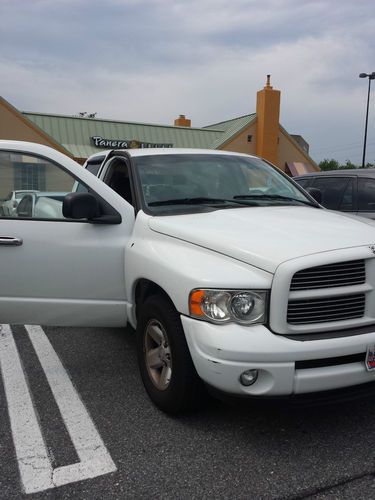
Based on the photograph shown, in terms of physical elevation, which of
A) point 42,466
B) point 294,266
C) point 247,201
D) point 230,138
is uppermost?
point 230,138

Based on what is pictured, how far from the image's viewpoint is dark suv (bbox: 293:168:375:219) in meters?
6.52

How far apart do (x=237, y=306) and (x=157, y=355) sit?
904mm

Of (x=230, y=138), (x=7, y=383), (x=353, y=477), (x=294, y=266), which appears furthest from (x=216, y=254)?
(x=230, y=138)

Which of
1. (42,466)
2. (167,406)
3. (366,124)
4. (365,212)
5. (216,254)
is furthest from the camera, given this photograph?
(366,124)

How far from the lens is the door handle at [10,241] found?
354 centimetres

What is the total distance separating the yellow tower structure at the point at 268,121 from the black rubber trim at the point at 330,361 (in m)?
27.9

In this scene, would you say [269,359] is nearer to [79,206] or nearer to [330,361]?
[330,361]

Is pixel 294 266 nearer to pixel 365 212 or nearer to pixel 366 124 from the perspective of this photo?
pixel 365 212

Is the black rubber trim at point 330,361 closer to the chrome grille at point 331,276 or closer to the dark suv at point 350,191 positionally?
the chrome grille at point 331,276

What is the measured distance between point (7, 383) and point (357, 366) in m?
2.71

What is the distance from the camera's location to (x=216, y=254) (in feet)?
9.64

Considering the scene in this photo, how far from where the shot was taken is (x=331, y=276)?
8.96ft

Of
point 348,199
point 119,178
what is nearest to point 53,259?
point 119,178

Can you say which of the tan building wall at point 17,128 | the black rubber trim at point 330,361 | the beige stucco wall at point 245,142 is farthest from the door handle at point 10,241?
the beige stucco wall at point 245,142
